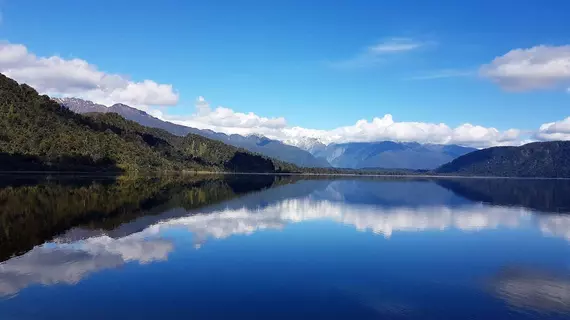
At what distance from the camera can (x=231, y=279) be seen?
96.0 feet

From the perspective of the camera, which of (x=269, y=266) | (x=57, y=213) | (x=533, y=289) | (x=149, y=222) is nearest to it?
(x=533, y=289)

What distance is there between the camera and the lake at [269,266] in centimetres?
2359

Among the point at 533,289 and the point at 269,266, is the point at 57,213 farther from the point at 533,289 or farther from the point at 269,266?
the point at 533,289

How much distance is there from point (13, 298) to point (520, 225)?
206 feet

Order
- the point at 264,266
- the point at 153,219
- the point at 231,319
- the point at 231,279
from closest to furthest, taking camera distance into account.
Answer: the point at 231,319, the point at 231,279, the point at 264,266, the point at 153,219

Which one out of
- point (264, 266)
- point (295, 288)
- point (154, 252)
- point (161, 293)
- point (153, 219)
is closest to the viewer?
point (161, 293)

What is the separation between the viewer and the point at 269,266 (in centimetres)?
3344

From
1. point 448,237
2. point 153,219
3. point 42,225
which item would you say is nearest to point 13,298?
point 42,225

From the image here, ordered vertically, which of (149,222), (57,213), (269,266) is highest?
(57,213)

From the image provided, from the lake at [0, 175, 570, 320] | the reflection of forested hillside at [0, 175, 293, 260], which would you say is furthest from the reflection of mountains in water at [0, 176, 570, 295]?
the lake at [0, 175, 570, 320]

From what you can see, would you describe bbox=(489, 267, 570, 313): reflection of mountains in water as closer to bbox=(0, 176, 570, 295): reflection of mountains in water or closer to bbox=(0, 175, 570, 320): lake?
bbox=(0, 175, 570, 320): lake

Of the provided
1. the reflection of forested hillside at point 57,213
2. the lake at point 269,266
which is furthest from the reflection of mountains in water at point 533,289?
the reflection of forested hillside at point 57,213

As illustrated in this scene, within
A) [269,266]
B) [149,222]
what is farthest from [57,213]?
[269,266]

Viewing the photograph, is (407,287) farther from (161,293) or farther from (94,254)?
(94,254)
